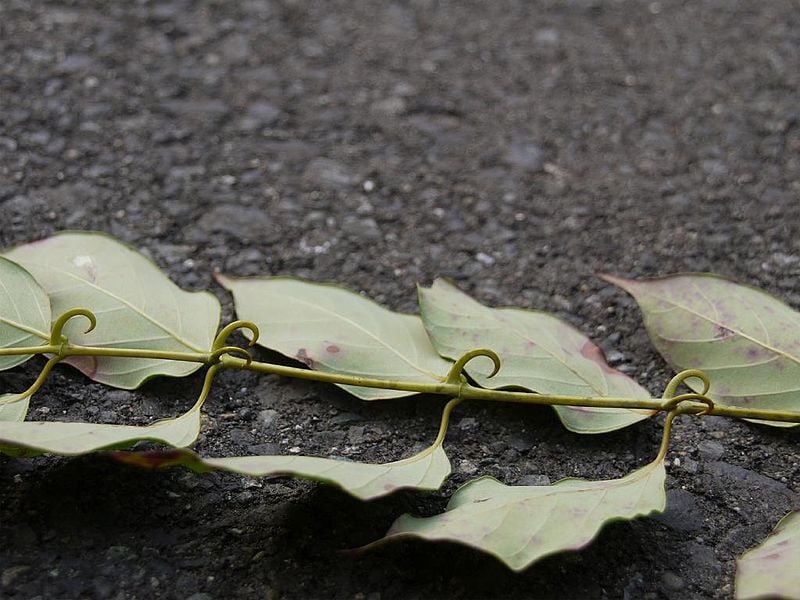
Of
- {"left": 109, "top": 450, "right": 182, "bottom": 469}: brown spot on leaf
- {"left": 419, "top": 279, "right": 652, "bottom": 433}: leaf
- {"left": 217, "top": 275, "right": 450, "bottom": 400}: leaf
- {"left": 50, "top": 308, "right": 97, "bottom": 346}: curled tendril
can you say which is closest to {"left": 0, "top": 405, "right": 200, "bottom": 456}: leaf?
{"left": 109, "top": 450, "right": 182, "bottom": 469}: brown spot on leaf

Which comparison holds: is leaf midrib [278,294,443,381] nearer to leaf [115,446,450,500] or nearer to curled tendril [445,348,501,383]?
curled tendril [445,348,501,383]

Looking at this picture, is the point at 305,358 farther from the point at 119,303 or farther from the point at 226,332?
the point at 119,303

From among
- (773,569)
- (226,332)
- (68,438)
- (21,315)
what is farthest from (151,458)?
(773,569)

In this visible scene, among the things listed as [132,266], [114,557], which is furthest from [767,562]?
[132,266]

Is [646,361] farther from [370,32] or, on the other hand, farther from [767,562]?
→ [370,32]

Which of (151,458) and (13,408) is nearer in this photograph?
(151,458)

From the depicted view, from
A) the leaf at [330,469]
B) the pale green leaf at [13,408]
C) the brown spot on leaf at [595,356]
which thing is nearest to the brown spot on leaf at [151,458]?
the leaf at [330,469]

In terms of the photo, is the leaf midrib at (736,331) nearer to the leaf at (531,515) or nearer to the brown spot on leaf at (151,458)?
the leaf at (531,515)
